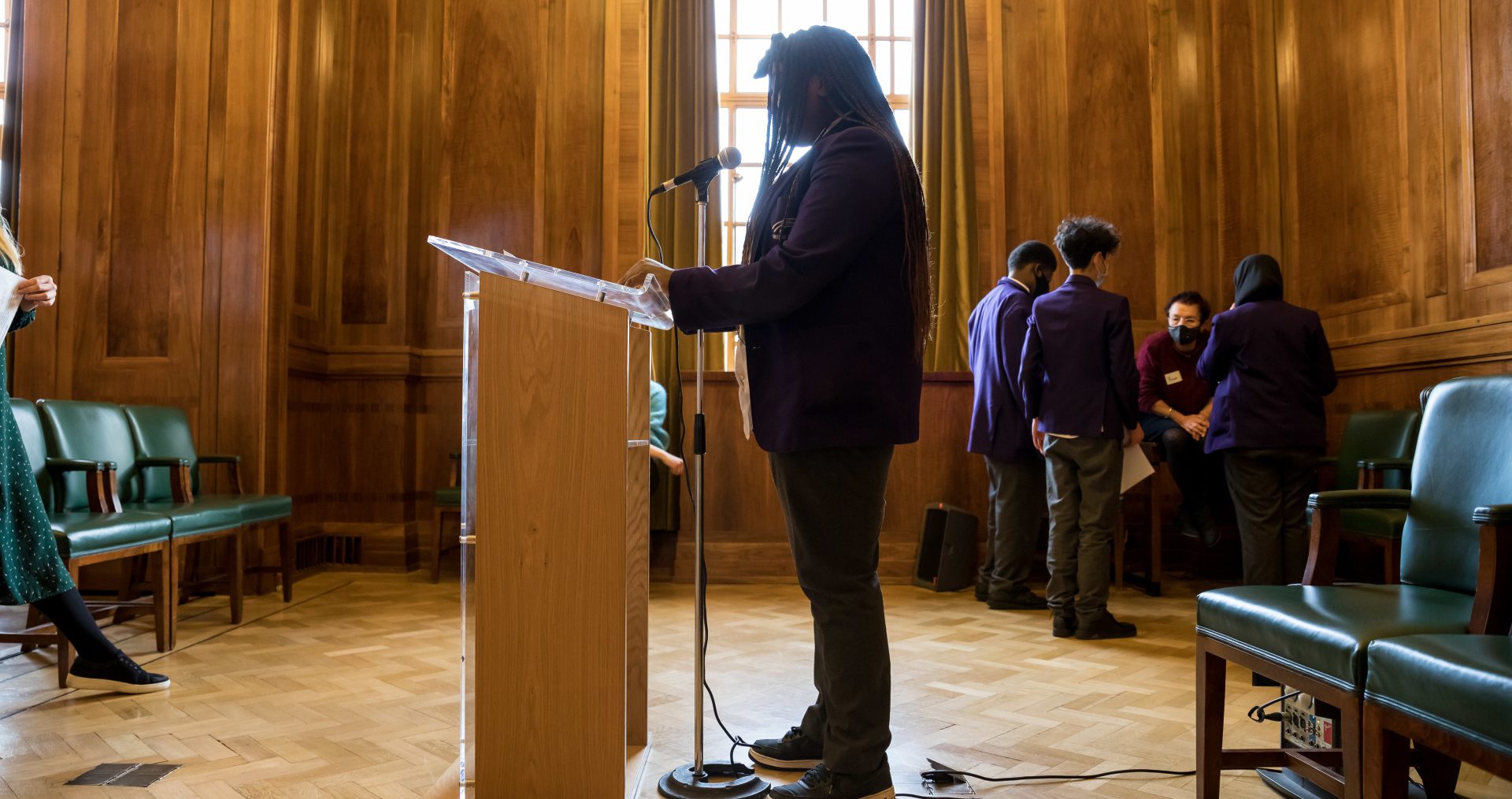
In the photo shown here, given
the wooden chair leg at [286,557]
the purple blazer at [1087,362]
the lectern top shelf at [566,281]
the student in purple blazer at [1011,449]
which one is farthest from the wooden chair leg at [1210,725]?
the wooden chair leg at [286,557]

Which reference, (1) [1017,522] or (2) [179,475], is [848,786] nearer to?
(1) [1017,522]

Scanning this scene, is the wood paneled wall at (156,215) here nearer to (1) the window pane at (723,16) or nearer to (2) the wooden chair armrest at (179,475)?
(2) the wooden chair armrest at (179,475)

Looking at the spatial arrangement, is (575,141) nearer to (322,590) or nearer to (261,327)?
(261,327)

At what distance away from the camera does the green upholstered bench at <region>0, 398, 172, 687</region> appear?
2.68 metres

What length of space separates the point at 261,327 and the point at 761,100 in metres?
3.09

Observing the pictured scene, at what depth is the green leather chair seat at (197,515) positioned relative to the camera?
319 centimetres

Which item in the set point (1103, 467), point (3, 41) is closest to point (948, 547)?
point (1103, 467)

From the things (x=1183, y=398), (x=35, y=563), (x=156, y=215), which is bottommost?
(x=35, y=563)

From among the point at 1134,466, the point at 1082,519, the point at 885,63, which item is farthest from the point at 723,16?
the point at 1082,519

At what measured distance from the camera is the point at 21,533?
2463 mm

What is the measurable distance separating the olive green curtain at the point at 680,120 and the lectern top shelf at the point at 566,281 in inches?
137

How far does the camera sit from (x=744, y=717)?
240cm

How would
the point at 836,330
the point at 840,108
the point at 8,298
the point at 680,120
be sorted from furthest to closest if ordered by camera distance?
the point at 680,120 < the point at 8,298 < the point at 840,108 < the point at 836,330

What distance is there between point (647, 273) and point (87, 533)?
2128 mm
